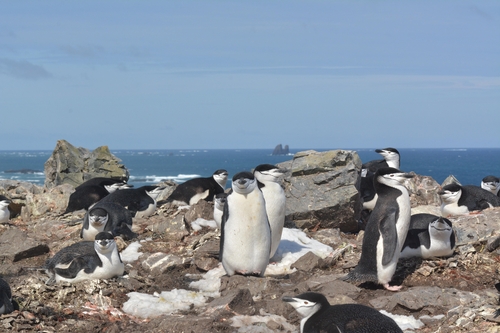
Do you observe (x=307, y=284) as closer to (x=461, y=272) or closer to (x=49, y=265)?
(x=461, y=272)

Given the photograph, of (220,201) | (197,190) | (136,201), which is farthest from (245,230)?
(197,190)

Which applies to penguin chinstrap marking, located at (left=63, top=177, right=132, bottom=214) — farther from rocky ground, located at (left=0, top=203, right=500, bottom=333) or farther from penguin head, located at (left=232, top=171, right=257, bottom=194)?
penguin head, located at (left=232, top=171, right=257, bottom=194)

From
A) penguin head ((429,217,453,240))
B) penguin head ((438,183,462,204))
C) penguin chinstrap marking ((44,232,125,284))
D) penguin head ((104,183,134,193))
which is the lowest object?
penguin chinstrap marking ((44,232,125,284))

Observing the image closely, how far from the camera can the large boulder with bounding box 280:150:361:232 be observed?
1204 cm

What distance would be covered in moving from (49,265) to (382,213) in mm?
4445

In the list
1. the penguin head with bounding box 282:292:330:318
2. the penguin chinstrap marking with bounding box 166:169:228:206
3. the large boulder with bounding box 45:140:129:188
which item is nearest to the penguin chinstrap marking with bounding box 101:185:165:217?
the penguin chinstrap marking with bounding box 166:169:228:206

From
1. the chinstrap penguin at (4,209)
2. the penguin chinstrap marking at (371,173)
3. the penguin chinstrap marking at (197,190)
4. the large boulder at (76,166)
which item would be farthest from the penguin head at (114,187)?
the penguin chinstrap marking at (371,173)

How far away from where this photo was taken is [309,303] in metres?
5.75

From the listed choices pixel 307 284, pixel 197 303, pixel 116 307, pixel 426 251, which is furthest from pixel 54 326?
pixel 426 251

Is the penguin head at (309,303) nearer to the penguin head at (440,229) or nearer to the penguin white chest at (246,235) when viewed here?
the penguin white chest at (246,235)

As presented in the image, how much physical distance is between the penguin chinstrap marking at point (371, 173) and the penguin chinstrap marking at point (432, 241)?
4113 mm

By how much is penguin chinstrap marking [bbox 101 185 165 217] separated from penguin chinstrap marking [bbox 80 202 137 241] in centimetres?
116

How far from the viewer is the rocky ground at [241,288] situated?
685 centimetres

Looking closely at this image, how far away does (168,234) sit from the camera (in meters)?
11.6
